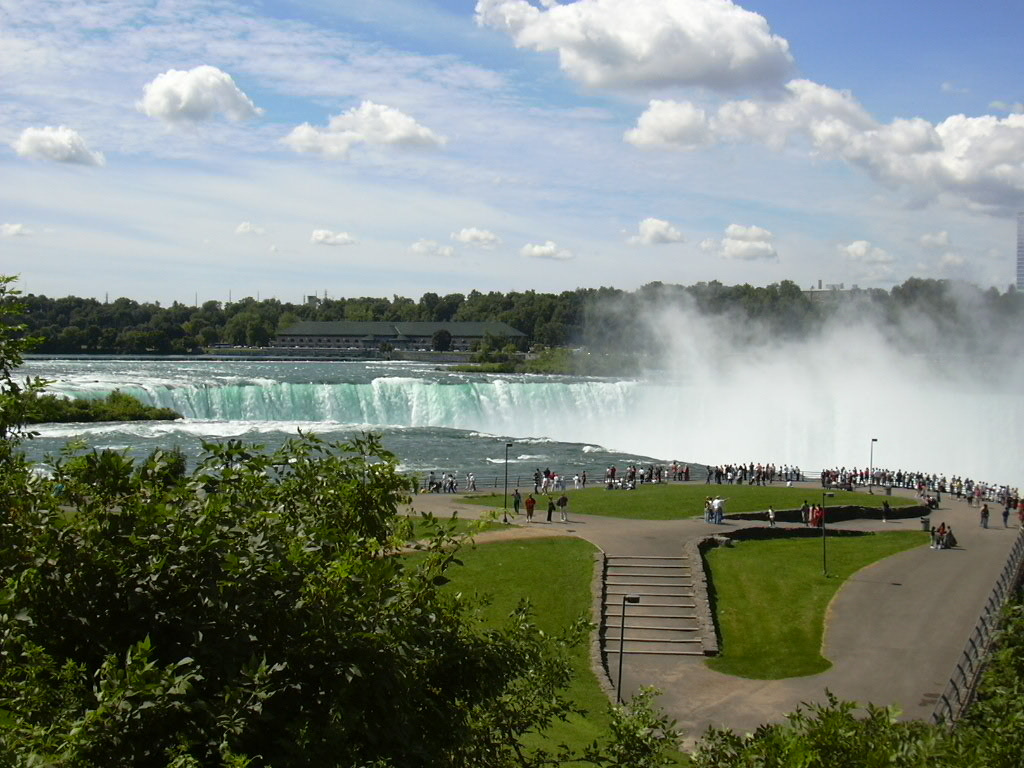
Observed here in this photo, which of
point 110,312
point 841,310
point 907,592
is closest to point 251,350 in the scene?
point 110,312

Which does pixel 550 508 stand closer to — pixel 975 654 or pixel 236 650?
pixel 975 654

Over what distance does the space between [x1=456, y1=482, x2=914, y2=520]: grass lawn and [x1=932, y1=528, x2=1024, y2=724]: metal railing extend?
7422 millimetres

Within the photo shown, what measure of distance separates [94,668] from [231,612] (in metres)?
0.79

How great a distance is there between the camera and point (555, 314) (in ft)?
464

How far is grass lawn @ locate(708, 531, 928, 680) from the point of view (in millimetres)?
16859

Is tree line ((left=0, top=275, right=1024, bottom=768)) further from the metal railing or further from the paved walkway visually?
the metal railing

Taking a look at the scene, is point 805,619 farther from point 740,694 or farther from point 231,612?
point 231,612

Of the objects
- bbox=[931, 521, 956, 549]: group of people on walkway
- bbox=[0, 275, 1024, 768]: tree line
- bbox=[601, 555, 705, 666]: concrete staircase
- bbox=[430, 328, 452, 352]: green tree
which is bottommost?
bbox=[601, 555, 705, 666]: concrete staircase

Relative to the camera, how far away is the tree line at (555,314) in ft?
272

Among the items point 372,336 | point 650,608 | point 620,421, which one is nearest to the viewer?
point 650,608

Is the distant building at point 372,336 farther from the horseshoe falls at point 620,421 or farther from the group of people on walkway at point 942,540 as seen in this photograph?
the group of people on walkway at point 942,540

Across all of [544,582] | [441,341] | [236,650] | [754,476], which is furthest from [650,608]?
[441,341]

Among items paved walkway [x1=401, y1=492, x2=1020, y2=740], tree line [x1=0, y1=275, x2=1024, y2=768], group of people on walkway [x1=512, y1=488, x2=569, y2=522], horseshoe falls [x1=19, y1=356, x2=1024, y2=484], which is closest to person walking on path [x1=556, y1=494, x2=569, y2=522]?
group of people on walkway [x1=512, y1=488, x2=569, y2=522]

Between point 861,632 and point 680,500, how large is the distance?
11009 mm
